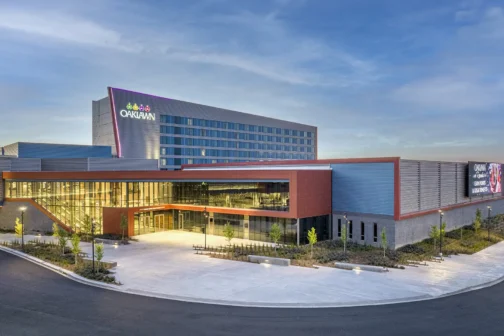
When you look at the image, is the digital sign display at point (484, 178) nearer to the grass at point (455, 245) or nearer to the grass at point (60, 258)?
the grass at point (455, 245)

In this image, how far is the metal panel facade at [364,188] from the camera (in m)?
41.1

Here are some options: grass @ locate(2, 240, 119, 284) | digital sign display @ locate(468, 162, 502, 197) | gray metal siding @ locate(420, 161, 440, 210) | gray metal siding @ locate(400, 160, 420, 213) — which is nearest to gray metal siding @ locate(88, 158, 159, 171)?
grass @ locate(2, 240, 119, 284)

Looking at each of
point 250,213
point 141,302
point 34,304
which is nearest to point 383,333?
point 141,302

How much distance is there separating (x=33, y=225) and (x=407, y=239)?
4839 centimetres

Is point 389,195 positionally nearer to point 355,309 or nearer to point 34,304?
point 355,309

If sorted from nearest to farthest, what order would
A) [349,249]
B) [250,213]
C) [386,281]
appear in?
[386,281]
[349,249]
[250,213]

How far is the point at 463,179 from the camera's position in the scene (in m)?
54.6

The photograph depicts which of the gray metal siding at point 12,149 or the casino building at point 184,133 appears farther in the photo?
the casino building at point 184,133

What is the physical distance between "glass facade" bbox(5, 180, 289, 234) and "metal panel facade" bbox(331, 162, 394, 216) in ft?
36.8

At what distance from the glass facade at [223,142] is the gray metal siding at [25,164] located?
3013cm

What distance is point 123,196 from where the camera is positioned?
5166 cm

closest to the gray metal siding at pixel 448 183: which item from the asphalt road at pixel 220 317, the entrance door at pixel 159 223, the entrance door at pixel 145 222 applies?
the asphalt road at pixel 220 317

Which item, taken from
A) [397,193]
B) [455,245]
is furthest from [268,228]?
[455,245]

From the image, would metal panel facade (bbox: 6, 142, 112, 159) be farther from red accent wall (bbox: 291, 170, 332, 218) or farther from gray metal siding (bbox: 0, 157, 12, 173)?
red accent wall (bbox: 291, 170, 332, 218)
